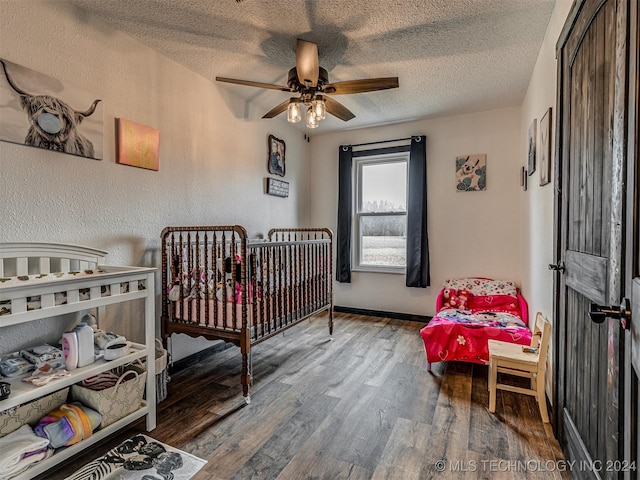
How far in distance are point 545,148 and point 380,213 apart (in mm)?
2189

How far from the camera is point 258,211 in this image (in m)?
3.40

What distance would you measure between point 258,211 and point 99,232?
1.61 m

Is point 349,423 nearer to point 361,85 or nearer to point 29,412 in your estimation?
point 29,412

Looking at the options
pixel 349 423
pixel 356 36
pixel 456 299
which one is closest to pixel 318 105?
pixel 356 36

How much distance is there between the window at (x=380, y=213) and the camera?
3.98 meters

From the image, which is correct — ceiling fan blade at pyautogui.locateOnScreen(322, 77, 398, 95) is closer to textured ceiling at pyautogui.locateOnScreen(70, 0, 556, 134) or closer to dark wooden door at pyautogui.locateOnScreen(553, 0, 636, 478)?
textured ceiling at pyautogui.locateOnScreen(70, 0, 556, 134)

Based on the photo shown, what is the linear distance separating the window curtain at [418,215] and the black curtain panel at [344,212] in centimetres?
77

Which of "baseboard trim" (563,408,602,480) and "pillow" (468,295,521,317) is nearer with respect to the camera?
"baseboard trim" (563,408,602,480)

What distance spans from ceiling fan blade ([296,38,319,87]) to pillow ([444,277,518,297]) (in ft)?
8.31

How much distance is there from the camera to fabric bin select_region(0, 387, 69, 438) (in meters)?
1.38

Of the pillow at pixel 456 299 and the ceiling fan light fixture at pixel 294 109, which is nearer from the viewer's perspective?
the ceiling fan light fixture at pixel 294 109

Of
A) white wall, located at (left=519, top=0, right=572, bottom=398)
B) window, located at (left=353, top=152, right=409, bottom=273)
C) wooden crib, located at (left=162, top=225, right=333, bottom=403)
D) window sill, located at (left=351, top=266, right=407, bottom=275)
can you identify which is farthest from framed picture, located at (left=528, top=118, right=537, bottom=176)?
wooden crib, located at (left=162, top=225, right=333, bottom=403)

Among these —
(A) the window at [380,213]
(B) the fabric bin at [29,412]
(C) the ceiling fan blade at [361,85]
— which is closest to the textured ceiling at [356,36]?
(C) the ceiling fan blade at [361,85]

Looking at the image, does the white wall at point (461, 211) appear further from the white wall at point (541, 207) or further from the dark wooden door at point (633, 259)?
the dark wooden door at point (633, 259)
